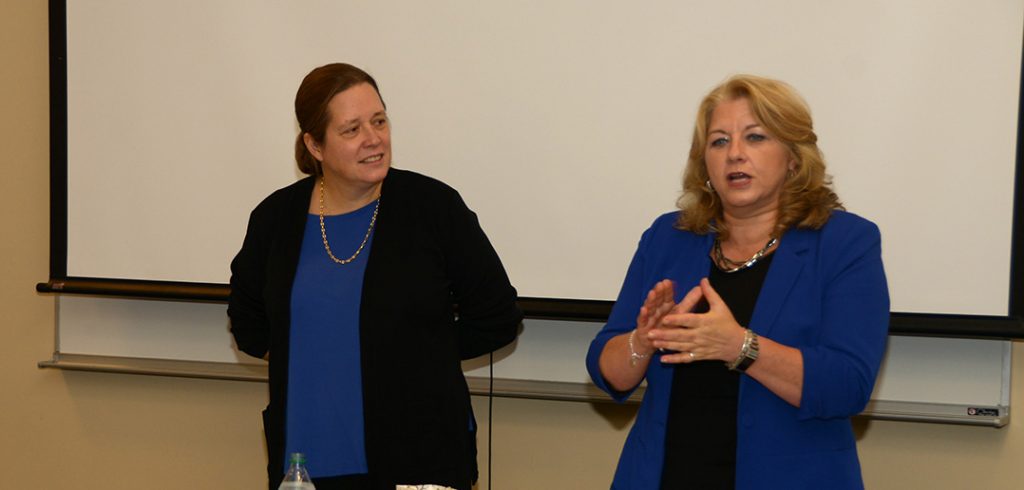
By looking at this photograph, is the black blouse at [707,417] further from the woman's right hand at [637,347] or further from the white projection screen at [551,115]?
the white projection screen at [551,115]

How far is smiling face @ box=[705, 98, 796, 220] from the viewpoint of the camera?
212 centimetres

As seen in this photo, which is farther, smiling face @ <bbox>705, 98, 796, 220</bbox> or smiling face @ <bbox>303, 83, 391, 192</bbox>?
smiling face @ <bbox>303, 83, 391, 192</bbox>

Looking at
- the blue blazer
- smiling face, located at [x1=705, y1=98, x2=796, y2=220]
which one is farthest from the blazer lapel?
smiling face, located at [x1=705, y1=98, x2=796, y2=220]

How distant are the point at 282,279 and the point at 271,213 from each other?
22 centimetres

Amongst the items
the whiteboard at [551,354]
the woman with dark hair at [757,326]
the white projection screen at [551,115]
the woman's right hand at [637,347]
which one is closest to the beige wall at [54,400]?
the whiteboard at [551,354]

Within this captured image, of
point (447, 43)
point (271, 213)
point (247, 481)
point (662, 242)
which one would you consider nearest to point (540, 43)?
point (447, 43)

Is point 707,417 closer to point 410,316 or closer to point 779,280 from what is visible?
point 779,280

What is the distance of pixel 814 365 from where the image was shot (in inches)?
76.7

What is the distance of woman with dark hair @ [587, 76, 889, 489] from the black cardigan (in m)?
0.53

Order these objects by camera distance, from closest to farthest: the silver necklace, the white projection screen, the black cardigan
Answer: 1. the silver necklace
2. the black cardigan
3. the white projection screen

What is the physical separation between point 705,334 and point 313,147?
4.02ft

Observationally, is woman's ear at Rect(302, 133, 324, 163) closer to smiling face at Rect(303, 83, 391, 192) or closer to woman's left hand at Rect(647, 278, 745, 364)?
smiling face at Rect(303, 83, 391, 192)

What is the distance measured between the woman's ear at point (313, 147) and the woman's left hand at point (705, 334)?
1.11 metres

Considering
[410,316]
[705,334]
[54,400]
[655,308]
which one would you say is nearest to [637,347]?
[655,308]
